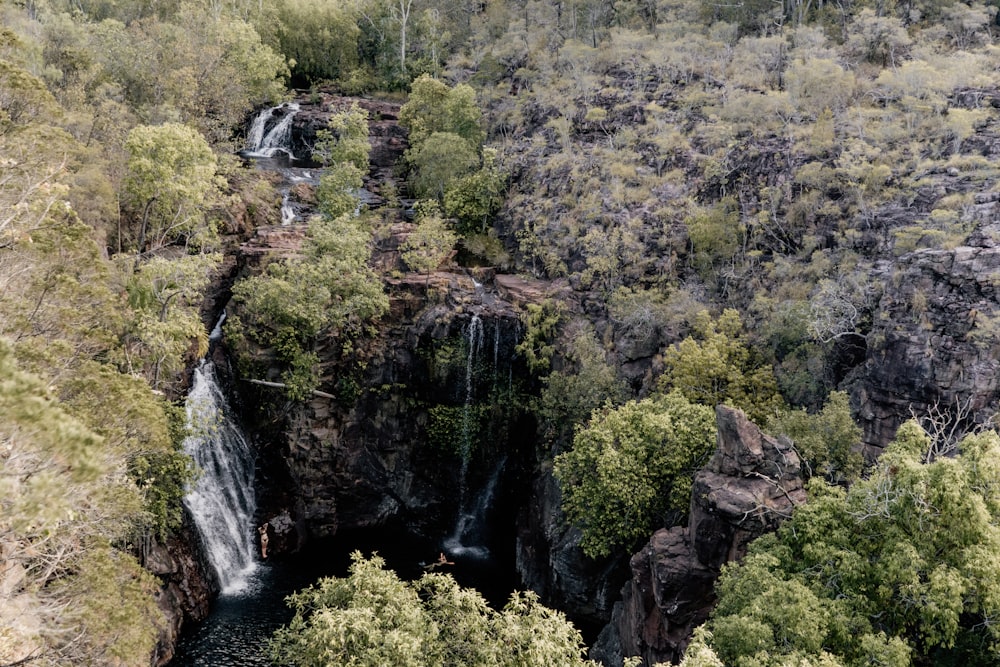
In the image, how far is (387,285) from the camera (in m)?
40.6

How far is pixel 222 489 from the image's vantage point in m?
35.5

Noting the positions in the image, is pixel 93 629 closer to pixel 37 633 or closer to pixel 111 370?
pixel 37 633

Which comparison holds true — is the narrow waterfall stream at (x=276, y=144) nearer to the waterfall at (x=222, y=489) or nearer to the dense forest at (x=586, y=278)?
the dense forest at (x=586, y=278)

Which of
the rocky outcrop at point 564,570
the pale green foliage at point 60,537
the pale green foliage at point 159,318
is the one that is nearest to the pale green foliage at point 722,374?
the rocky outcrop at point 564,570

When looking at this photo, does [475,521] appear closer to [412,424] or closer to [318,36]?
[412,424]

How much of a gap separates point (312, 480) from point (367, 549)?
16.4ft

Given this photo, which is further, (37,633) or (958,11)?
(958,11)

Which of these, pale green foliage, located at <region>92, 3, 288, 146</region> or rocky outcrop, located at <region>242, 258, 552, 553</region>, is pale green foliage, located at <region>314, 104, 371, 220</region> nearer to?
pale green foliage, located at <region>92, 3, 288, 146</region>

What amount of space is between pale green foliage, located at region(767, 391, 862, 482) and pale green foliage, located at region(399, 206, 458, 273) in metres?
22.7

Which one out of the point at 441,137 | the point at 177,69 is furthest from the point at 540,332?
the point at 177,69

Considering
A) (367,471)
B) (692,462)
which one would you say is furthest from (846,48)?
(367,471)

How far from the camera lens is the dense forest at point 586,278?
59.7 feet

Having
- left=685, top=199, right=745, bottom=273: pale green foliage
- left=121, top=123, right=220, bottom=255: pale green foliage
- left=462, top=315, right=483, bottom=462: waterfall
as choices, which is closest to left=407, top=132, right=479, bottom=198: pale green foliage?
left=462, top=315, right=483, bottom=462: waterfall

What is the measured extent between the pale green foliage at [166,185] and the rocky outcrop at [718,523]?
92.1 feet
